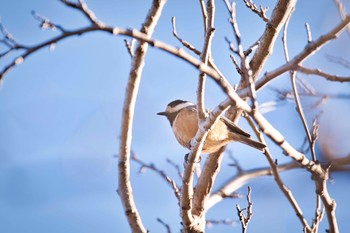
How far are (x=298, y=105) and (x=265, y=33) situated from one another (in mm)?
922

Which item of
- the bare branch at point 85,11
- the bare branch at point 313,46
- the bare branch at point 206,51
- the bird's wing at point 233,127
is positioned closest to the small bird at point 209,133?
the bird's wing at point 233,127

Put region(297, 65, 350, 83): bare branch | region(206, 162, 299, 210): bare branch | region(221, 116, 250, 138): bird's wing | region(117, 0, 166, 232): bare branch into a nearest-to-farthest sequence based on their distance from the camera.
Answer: region(297, 65, 350, 83): bare branch → region(117, 0, 166, 232): bare branch → region(221, 116, 250, 138): bird's wing → region(206, 162, 299, 210): bare branch

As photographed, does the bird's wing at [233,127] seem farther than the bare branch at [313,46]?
Yes

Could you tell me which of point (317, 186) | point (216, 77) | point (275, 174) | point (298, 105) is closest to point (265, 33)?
point (298, 105)

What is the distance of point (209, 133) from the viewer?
3578 millimetres

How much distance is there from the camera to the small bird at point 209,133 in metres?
3.62

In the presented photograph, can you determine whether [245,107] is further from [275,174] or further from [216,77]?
[275,174]

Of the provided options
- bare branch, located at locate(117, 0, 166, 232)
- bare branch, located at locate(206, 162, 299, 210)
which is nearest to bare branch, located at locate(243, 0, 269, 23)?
bare branch, located at locate(117, 0, 166, 232)

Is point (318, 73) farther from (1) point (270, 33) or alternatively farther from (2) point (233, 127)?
(2) point (233, 127)

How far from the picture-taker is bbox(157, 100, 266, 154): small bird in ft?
11.9

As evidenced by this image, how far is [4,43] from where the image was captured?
1.77m

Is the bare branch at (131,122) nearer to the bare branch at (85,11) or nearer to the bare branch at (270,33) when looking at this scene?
the bare branch at (270,33)

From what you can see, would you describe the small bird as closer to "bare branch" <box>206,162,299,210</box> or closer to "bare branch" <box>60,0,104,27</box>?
"bare branch" <box>206,162,299,210</box>

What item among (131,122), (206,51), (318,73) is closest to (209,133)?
(131,122)
